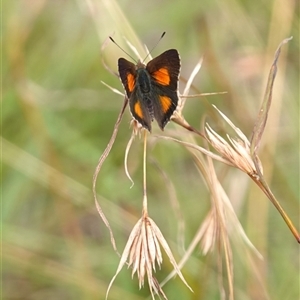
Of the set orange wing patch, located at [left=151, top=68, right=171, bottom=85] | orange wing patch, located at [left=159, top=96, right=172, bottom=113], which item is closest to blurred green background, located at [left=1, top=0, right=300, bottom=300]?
orange wing patch, located at [left=151, top=68, right=171, bottom=85]

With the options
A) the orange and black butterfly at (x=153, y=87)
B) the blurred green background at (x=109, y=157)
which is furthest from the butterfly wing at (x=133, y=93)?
the blurred green background at (x=109, y=157)

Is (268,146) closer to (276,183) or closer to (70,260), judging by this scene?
(276,183)

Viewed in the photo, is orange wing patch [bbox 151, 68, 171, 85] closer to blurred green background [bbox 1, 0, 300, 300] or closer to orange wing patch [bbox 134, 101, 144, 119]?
orange wing patch [bbox 134, 101, 144, 119]

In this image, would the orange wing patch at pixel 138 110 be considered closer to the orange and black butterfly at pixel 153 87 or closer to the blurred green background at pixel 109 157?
the orange and black butterfly at pixel 153 87

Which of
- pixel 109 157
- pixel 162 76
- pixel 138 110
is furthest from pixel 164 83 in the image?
pixel 109 157

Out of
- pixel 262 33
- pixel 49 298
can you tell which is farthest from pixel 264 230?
pixel 262 33

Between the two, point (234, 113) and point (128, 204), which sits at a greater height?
point (234, 113)

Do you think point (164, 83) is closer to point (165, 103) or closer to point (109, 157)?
point (165, 103)

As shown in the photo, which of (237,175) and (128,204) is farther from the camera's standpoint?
(237,175)
